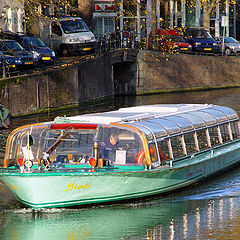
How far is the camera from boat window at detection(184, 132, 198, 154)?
18.3 metres

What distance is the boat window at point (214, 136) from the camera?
19.7 metres

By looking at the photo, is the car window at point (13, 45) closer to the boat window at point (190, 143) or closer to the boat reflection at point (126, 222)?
the boat window at point (190, 143)

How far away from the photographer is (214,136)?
1995 centimetres

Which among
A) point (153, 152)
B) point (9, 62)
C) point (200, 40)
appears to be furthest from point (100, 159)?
point (200, 40)

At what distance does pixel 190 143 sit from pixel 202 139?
80 cm

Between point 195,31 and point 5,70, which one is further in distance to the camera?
point 195,31

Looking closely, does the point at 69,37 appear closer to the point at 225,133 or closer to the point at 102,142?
the point at 225,133

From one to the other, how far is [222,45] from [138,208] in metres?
34.3

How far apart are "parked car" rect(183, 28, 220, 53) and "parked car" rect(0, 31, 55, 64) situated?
13.3 meters

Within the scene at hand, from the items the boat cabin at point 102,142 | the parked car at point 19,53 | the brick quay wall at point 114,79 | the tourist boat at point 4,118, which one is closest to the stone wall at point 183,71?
the brick quay wall at point 114,79

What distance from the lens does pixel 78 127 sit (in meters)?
16.6

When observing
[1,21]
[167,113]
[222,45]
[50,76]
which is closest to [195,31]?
[222,45]

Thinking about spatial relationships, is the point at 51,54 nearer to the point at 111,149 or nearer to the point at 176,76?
the point at 176,76

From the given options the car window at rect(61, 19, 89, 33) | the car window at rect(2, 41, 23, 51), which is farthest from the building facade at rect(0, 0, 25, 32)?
the car window at rect(2, 41, 23, 51)
